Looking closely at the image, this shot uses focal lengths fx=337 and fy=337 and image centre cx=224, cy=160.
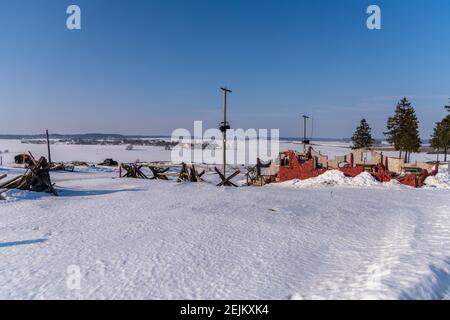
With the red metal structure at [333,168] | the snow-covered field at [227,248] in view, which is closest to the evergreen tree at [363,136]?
the red metal structure at [333,168]

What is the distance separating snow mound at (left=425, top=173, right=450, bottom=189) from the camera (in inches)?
762

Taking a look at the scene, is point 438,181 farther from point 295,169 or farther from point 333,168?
point 295,169

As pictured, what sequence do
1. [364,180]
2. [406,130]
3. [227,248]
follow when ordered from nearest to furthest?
[227,248]
[364,180]
[406,130]

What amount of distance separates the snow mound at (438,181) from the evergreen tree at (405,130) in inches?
1005

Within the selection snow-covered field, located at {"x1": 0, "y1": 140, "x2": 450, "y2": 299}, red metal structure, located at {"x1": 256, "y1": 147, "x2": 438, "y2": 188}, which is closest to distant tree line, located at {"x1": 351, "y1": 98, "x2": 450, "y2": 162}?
red metal structure, located at {"x1": 256, "y1": 147, "x2": 438, "y2": 188}

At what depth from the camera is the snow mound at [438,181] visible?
→ 19344 millimetres

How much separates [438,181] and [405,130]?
92.9ft

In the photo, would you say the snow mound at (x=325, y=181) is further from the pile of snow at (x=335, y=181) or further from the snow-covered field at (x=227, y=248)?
the snow-covered field at (x=227, y=248)

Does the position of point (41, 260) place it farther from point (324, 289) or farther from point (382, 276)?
point (382, 276)

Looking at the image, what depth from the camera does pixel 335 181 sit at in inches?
815

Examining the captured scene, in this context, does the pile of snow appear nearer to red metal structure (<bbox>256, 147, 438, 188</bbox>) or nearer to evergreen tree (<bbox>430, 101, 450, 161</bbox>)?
red metal structure (<bbox>256, 147, 438, 188</bbox>)

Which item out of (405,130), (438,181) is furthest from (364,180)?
(405,130)
